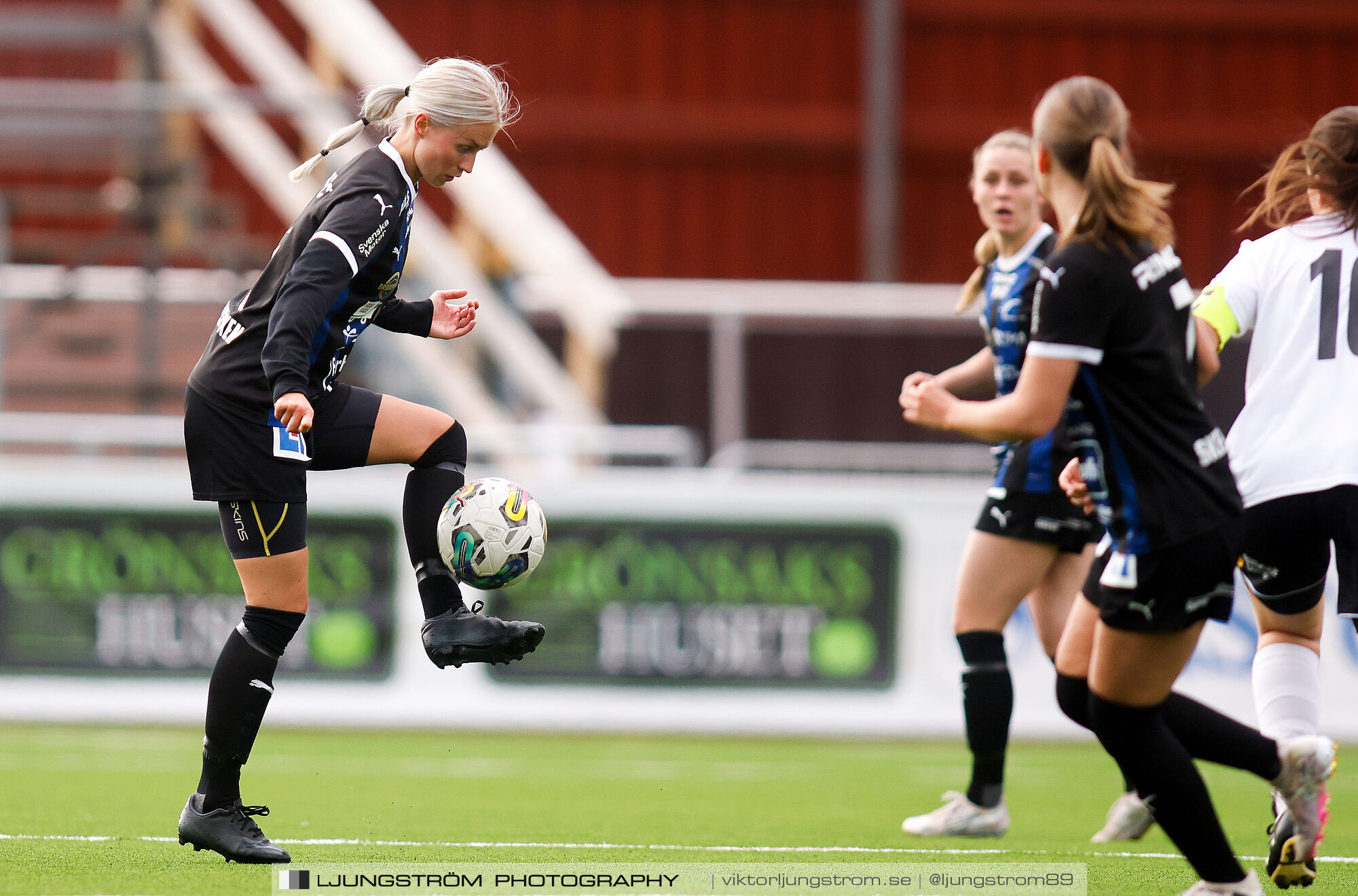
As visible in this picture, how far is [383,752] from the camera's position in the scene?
25.9 ft

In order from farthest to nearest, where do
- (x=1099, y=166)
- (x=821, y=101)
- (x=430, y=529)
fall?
(x=821, y=101) → (x=430, y=529) → (x=1099, y=166)

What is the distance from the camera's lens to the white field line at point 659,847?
15.5 feet

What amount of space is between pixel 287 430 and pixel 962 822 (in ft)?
8.10

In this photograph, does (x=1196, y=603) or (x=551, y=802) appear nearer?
(x=1196, y=603)

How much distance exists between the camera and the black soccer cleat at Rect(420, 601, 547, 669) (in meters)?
4.29

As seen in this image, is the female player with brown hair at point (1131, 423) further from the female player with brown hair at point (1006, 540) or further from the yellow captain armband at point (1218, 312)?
the female player with brown hair at point (1006, 540)

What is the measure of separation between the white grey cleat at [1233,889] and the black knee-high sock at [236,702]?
90.0 inches

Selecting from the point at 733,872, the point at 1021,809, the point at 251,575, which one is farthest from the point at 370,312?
the point at 1021,809

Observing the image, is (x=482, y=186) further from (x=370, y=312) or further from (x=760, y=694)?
(x=370, y=312)

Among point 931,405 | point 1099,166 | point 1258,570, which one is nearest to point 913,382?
point 931,405

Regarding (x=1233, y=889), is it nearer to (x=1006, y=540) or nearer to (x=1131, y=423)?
(x=1131, y=423)

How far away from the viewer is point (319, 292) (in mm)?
4016

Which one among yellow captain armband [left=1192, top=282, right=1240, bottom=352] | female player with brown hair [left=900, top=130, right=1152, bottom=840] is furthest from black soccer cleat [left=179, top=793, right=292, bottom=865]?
yellow captain armband [left=1192, top=282, right=1240, bottom=352]

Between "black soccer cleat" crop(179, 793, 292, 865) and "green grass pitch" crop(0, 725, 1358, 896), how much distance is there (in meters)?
0.06
